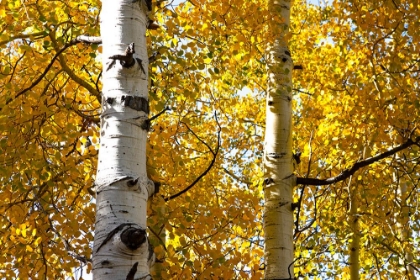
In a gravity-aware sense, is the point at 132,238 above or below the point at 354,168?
below

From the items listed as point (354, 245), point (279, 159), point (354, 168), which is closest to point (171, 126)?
point (279, 159)

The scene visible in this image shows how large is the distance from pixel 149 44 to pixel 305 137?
3.99 m

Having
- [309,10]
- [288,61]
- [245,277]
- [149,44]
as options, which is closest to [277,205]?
[245,277]

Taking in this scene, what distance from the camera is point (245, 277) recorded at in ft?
15.1

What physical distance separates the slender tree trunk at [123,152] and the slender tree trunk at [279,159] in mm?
1788

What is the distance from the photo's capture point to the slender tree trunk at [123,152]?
2.22 meters

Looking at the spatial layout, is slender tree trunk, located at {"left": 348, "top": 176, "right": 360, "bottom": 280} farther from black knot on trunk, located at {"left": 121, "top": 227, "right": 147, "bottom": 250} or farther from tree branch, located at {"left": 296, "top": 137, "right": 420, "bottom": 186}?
black knot on trunk, located at {"left": 121, "top": 227, "right": 147, "bottom": 250}

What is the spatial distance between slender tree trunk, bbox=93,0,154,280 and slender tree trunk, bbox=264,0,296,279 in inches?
70.4

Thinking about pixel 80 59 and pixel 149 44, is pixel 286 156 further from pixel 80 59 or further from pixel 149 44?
pixel 80 59

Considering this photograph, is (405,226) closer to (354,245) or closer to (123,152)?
A: (354,245)

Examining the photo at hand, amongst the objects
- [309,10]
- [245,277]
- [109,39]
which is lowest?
[245,277]

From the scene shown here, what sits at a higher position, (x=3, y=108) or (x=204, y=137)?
(x=204, y=137)

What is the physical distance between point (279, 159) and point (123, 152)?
226 centimetres

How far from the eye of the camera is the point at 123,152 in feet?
8.04
